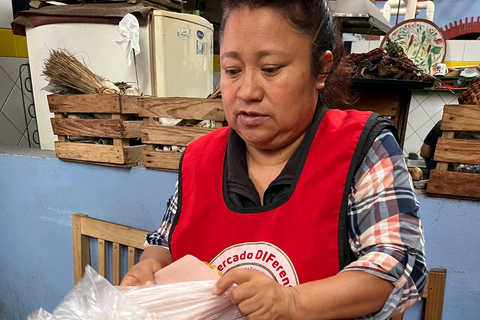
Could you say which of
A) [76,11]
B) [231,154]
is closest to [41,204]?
[76,11]

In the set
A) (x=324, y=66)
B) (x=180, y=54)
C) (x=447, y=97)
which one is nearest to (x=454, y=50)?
(x=447, y=97)

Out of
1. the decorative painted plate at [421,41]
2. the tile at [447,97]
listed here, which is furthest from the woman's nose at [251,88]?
the tile at [447,97]

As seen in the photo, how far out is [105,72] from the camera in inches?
77.4

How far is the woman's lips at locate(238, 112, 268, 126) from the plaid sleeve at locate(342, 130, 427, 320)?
0.23 meters

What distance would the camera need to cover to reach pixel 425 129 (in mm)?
3947

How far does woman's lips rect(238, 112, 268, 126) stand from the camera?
74 centimetres

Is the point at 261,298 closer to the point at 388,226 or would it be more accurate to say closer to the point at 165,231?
the point at 388,226

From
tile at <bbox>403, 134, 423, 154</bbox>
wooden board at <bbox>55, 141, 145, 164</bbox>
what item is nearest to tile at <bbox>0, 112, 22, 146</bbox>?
wooden board at <bbox>55, 141, 145, 164</bbox>

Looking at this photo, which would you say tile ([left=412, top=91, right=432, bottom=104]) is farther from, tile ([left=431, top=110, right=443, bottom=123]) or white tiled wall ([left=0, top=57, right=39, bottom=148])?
white tiled wall ([left=0, top=57, right=39, bottom=148])

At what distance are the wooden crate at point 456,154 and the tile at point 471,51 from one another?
11.0 ft

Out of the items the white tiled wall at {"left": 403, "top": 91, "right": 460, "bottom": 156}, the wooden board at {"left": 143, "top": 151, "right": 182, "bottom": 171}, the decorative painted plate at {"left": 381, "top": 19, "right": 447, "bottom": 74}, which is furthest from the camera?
the white tiled wall at {"left": 403, "top": 91, "right": 460, "bottom": 156}

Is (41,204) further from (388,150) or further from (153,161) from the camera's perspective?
(388,150)

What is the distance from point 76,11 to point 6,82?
37.2 inches

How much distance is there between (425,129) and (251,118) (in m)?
3.82
